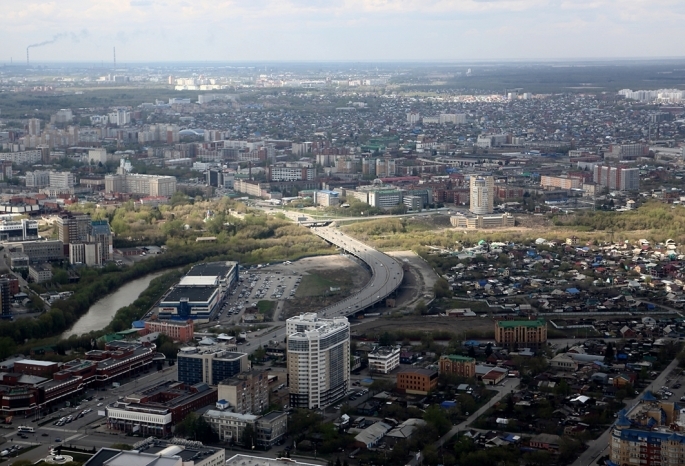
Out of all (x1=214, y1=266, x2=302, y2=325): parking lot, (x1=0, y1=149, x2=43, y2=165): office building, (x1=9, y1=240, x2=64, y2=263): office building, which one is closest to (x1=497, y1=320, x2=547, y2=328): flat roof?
(x1=214, y1=266, x2=302, y2=325): parking lot

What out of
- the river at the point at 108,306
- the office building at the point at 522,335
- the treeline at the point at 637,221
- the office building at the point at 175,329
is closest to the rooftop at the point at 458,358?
the office building at the point at 522,335

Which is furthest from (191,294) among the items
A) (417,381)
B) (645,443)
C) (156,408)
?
(645,443)

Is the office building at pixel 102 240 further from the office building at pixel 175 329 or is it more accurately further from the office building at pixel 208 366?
the office building at pixel 208 366

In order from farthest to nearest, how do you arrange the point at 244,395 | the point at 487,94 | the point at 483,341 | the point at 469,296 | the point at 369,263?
the point at 487,94 → the point at 369,263 → the point at 469,296 → the point at 483,341 → the point at 244,395

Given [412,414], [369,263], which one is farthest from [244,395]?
[369,263]

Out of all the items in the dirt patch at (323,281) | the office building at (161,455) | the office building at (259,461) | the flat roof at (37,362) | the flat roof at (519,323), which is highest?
the office building at (161,455)

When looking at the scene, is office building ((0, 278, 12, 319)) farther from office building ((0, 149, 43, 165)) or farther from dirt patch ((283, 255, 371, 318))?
office building ((0, 149, 43, 165))

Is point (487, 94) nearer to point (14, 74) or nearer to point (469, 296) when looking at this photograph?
point (14, 74)
